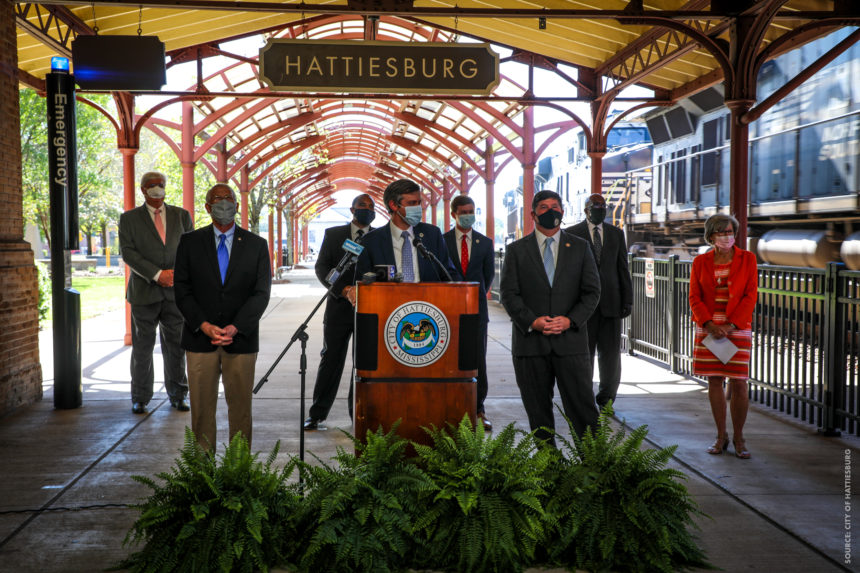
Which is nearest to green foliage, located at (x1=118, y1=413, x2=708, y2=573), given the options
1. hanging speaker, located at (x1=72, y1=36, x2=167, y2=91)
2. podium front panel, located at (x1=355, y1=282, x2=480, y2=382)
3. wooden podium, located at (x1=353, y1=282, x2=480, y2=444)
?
wooden podium, located at (x1=353, y1=282, x2=480, y2=444)

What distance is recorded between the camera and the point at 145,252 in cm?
707

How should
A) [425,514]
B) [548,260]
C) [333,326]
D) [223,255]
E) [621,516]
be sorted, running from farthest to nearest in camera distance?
[333,326] → [548,260] → [223,255] → [621,516] → [425,514]

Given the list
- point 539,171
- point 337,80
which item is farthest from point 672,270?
point 539,171

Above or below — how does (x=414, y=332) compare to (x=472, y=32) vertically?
below

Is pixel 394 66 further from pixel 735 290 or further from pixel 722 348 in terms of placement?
pixel 722 348

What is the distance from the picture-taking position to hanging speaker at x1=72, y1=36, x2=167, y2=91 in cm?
731

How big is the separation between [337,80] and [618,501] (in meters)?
4.45

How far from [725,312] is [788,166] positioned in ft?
28.2

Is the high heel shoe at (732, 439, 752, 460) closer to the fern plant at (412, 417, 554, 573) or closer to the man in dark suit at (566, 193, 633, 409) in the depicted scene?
the man in dark suit at (566, 193, 633, 409)

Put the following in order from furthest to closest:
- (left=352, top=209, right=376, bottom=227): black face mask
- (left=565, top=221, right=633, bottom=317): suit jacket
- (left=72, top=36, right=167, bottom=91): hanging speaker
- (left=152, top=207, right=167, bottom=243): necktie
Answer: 1. (left=72, top=36, right=167, bottom=91): hanging speaker
2. (left=152, top=207, right=167, bottom=243): necktie
3. (left=565, top=221, right=633, bottom=317): suit jacket
4. (left=352, top=209, right=376, bottom=227): black face mask

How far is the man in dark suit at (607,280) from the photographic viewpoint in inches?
265

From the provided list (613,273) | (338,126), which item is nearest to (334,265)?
(613,273)

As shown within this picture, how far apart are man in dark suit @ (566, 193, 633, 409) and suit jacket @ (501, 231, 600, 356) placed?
5.56 feet

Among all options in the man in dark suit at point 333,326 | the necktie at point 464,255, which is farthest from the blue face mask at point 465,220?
the man in dark suit at point 333,326
